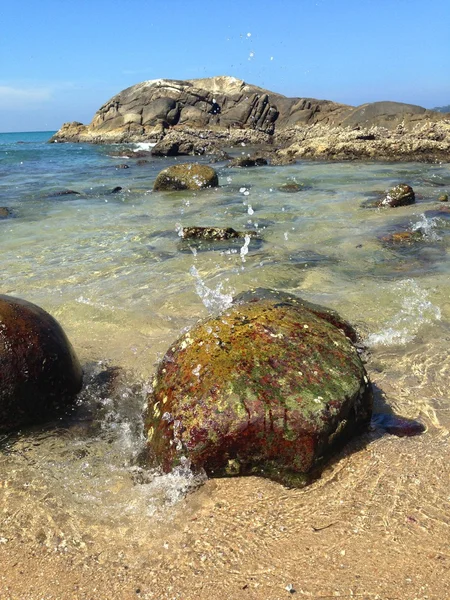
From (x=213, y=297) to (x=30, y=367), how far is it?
3.27 metres

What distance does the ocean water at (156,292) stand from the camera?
301 centimetres

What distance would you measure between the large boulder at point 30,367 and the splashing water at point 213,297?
93.8 inches

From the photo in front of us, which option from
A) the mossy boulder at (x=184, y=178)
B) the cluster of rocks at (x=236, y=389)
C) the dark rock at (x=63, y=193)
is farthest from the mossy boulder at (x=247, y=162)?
the cluster of rocks at (x=236, y=389)

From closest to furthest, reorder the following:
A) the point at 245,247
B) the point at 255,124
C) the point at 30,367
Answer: the point at 30,367, the point at 245,247, the point at 255,124

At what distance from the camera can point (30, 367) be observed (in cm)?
351

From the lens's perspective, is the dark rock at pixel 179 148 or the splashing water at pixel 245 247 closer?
the splashing water at pixel 245 247

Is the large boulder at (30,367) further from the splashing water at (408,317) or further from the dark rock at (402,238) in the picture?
the dark rock at (402,238)

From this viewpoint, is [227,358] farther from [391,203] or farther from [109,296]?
[391,203]

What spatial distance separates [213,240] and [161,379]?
6.41 m

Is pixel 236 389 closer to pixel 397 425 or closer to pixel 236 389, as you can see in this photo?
pixel 236 389

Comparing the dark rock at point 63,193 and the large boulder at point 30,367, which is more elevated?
the dark rock at point 63,193

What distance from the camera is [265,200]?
1430cm

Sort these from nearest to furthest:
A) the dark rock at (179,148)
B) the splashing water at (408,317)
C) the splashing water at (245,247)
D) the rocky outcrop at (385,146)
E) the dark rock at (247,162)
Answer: the splashing water at (408,317)
the splashing water at (245,247)
the dark rock at (247,162)
the rocky outcrop at (385,146)
the dark rock at (179,148)

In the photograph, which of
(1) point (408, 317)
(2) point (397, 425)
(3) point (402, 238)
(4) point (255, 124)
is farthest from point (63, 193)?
(4) point (255, 124)
